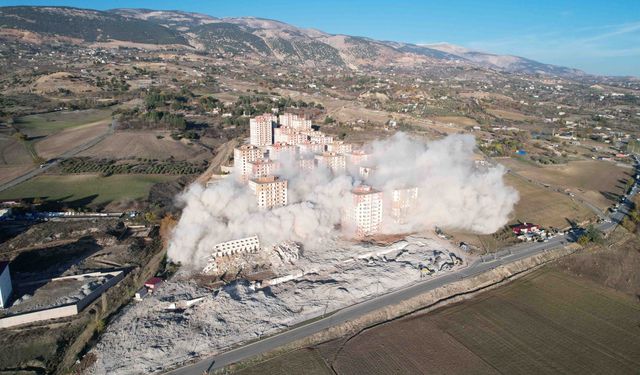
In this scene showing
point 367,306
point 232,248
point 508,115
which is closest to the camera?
point 367,306

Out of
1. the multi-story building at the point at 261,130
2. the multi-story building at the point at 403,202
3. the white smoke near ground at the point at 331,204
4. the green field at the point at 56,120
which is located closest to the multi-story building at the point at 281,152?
the white smoke near ground at the point at 331,204

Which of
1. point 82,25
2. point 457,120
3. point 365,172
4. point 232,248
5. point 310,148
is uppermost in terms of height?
point 82,25

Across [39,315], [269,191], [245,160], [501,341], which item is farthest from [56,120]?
[501,341]

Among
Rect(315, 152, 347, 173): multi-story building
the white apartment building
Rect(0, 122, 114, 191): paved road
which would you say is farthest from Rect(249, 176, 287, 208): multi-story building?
Rect(0, 122, 114, 191): paved road

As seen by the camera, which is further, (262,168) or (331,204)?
(262,168)

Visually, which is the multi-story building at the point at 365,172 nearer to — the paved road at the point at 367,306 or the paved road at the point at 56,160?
the paved road at the point at 367,306

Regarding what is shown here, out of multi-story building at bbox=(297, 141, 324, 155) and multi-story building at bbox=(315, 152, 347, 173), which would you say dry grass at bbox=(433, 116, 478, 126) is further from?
multi-story building at bbox=(315, 152, 347, 173)

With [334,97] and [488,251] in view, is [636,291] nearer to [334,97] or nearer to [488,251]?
[488,251]

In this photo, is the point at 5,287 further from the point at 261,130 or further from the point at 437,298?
the point at 261,130

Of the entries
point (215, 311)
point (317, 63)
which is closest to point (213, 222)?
point (215, 311)
